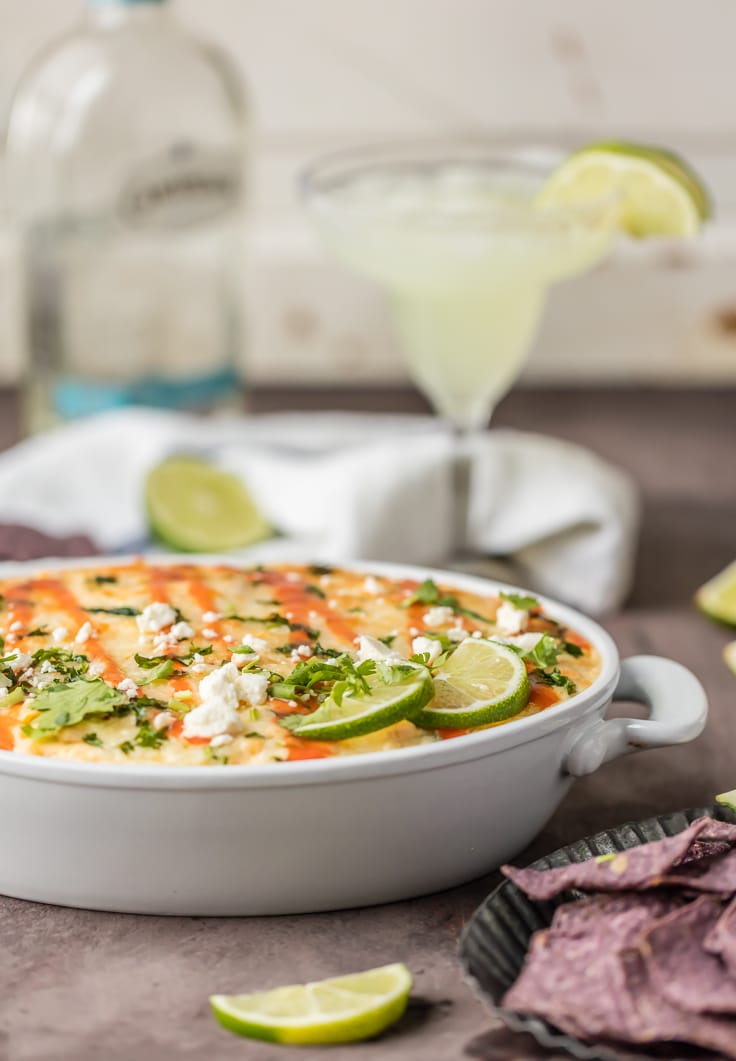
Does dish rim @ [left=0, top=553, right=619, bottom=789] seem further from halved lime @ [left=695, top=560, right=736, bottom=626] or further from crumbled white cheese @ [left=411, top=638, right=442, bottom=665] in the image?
halved lime @ [left=695, top=560, right=736, bottom=626]

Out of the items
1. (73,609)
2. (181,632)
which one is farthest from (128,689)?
(73,609)

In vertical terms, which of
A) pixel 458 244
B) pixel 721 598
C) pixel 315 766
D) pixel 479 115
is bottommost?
pixel 721 598

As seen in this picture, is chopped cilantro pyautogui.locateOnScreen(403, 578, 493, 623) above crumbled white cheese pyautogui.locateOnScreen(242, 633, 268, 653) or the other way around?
the other way around

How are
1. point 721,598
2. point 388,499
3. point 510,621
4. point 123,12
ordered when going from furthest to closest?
point 123,12 → point 388,499 → point 721,598 → point 510,621

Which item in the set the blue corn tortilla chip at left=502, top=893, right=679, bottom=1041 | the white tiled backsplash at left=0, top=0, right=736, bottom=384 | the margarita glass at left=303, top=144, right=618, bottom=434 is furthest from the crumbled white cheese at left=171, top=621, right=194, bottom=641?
the white tiled backsplash at left=0, top=0, right=736, bottom=384

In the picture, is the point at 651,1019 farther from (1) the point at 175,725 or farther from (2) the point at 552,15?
(2) the point at 552,15

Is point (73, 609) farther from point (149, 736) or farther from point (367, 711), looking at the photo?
point (367, 711)

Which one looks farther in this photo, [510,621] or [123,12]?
[123,12]
